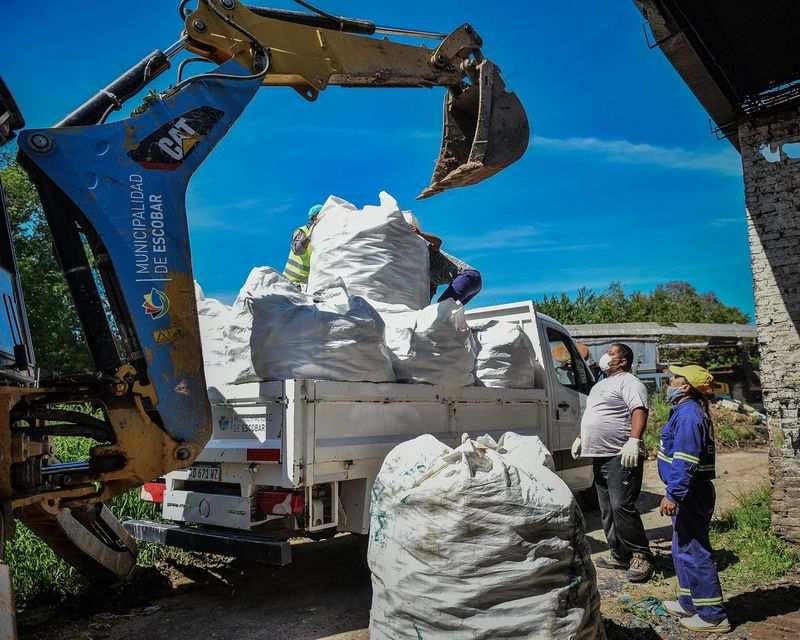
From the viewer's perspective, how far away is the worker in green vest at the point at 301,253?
5.67 m

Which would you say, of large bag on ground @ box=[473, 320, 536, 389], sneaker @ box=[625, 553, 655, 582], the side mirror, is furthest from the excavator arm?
sneaker @ box=[625, 553, 655, 582]

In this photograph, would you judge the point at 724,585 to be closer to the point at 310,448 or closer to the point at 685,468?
the point at 685,468

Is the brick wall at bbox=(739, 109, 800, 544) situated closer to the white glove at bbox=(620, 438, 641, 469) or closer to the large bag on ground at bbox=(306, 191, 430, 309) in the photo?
the white glove at bbox=(620, 438, 641, 469)

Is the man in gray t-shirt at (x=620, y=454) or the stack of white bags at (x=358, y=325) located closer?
the stack of white bags at (x=358, y=325)

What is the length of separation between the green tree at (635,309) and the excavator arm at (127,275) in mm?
20803

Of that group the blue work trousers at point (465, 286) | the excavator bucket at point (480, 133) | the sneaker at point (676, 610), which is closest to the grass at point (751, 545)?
the sneaker at point (676, 610)

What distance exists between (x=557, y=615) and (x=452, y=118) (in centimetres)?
399

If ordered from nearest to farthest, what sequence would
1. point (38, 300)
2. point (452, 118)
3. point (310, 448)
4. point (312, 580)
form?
point (310, 448) < point (312, 580) < point (452, 118) < point (38, 300)

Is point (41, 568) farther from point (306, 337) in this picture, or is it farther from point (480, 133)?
point (480, 133)

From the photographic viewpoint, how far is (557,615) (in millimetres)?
2824

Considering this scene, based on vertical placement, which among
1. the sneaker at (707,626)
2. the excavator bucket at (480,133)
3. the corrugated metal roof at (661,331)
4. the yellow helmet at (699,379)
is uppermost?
the excavator bucket at (480,133)

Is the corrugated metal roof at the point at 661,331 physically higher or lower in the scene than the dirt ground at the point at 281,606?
higher

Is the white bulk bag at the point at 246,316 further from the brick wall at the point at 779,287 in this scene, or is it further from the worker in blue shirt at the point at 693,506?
the brick wall at the point at 779,287

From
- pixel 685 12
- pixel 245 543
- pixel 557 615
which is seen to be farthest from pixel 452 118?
pixel 557 615
